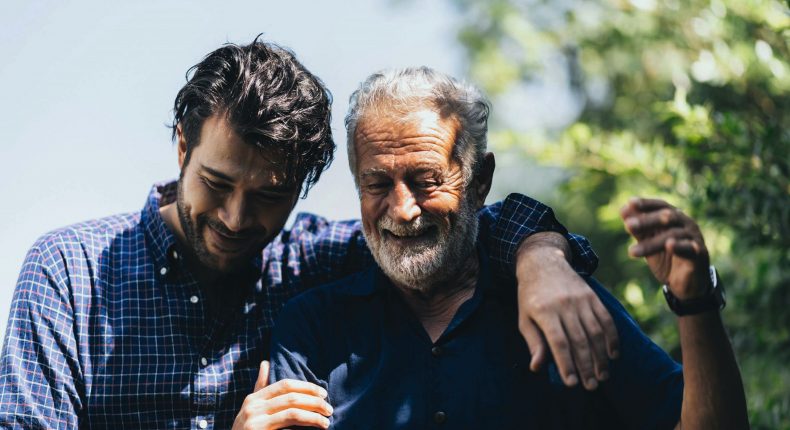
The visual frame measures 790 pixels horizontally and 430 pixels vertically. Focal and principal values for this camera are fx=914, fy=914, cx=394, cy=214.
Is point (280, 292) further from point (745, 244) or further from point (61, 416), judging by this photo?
point (745, 244)

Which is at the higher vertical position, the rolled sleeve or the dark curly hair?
the dark curly hair

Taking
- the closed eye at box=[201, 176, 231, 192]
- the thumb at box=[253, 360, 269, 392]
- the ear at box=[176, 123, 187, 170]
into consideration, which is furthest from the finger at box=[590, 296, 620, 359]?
the ear at box=[176, 123, 187, 170]

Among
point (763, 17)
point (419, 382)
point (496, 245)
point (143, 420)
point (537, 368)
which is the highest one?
point (763, 17)

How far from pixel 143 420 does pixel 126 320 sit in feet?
1.01

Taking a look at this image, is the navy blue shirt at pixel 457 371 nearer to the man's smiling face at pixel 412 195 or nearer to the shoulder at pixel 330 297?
the shoulder at pixel 330 297

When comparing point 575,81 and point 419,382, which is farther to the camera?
point 575,81

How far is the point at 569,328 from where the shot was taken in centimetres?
198

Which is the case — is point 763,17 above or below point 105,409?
above

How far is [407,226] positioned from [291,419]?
0.62m

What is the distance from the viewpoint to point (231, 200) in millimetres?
2717

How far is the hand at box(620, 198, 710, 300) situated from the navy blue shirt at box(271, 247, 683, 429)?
0.47 metres

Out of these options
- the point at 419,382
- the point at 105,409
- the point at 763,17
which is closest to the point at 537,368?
the point at 419,382

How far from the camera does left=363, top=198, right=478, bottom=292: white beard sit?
2.55m

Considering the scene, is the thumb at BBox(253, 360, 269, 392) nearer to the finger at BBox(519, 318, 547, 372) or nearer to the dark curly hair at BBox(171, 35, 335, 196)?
the dark curly hair at BBox(171, 35, 335, 196)
